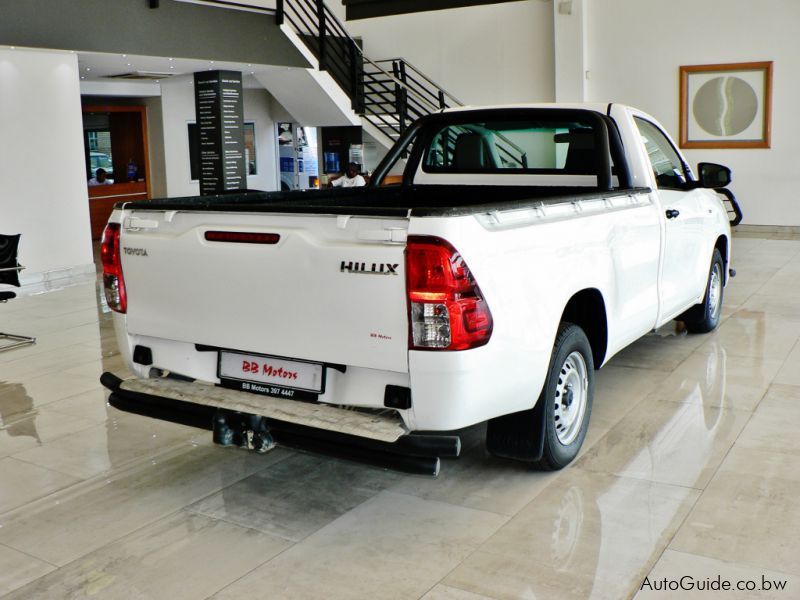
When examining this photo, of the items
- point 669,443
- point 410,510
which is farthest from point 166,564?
point 669,443

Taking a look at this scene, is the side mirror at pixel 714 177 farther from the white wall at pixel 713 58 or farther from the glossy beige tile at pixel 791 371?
the white wall at pixel 713 58

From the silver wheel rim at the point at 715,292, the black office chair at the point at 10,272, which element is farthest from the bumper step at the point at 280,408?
the silver wheel rim at the point at 715,292

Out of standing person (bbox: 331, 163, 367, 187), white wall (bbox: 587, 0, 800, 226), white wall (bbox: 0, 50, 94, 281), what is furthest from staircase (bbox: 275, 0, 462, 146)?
white wall (bbox: 0, 50, 94, 281)

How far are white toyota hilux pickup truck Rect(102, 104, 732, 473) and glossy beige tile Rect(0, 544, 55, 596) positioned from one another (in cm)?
67

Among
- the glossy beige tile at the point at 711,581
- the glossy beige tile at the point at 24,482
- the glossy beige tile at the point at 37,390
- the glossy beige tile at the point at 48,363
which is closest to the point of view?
the glossy beige tile at the point at 711,581

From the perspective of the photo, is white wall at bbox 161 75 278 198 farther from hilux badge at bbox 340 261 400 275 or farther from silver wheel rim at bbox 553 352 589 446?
hilux badge at bbox 340 261 400 275

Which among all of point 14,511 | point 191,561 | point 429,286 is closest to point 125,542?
point 191,561

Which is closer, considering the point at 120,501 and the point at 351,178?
the point at 120,501

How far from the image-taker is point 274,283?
3029 millimetres

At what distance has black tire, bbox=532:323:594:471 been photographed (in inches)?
136

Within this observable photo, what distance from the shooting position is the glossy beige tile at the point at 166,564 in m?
2.82

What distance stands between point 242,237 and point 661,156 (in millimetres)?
3186

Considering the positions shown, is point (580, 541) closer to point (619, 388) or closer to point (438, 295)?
point (438, 295)


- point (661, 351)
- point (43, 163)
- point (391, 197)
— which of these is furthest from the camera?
point (43, 163)
